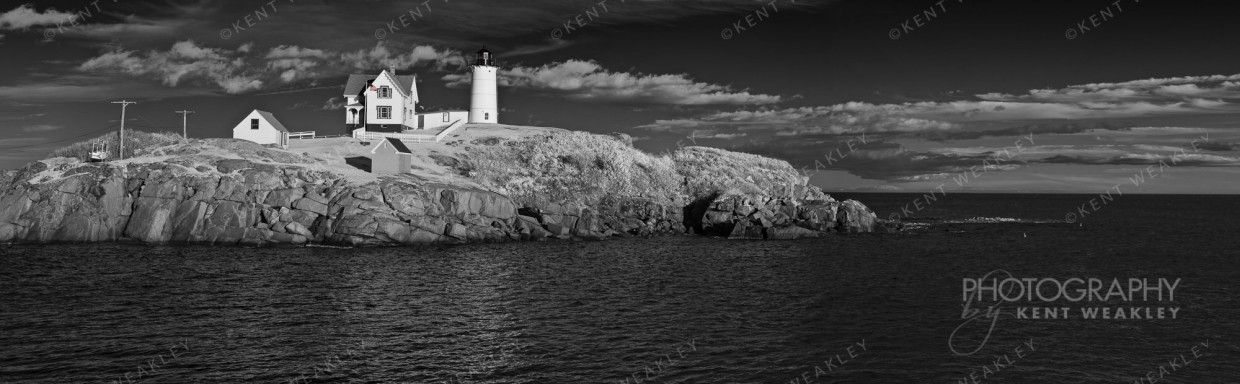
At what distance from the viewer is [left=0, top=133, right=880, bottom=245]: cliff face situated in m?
67.8

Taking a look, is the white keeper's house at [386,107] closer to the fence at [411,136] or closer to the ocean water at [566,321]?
the fence at [411,136]

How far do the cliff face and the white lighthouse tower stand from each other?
Result: 38702 mm

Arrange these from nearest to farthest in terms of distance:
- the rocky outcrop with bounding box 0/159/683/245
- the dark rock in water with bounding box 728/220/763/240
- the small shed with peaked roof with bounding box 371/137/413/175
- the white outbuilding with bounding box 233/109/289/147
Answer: the rocky outcrop with bounding box 0/159/683/245, the small shed with peaked roof with bounding box 371/137/413/175, the dark rock in water with bounding box 728/220/763/240, the white outbuilding with bounding box 233/109/289/147

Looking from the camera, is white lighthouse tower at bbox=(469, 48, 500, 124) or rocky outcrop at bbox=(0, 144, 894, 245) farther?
white lighthouse tower at bbox=(469, 48, 500, 124)

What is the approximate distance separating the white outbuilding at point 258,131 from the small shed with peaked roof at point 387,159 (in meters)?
16.1

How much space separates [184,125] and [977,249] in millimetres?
89015

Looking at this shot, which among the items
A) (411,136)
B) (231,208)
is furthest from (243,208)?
(411,136)

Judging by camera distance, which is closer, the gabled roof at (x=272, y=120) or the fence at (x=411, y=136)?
the gabled roof at (x=272, y=120)

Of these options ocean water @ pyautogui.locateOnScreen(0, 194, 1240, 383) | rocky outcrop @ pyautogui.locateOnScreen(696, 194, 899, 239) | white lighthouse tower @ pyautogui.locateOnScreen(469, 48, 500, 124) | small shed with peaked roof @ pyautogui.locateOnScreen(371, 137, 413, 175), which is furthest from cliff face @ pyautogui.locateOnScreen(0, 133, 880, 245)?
white lighthouse tower @ pyautogui.locateOnScreen(469, 48, 500, 124)

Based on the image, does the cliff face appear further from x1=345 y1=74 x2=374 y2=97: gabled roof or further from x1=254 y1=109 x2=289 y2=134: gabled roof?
x1=345 y1=74 x2=374 y2=97: gabled roof

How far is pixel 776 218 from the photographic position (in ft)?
286

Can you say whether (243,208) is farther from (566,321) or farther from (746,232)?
(746,232)

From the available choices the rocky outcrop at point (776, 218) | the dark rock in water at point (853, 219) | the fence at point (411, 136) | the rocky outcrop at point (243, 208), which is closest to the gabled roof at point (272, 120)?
the fence at point (411, 136)

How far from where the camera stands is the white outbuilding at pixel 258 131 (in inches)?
3580
